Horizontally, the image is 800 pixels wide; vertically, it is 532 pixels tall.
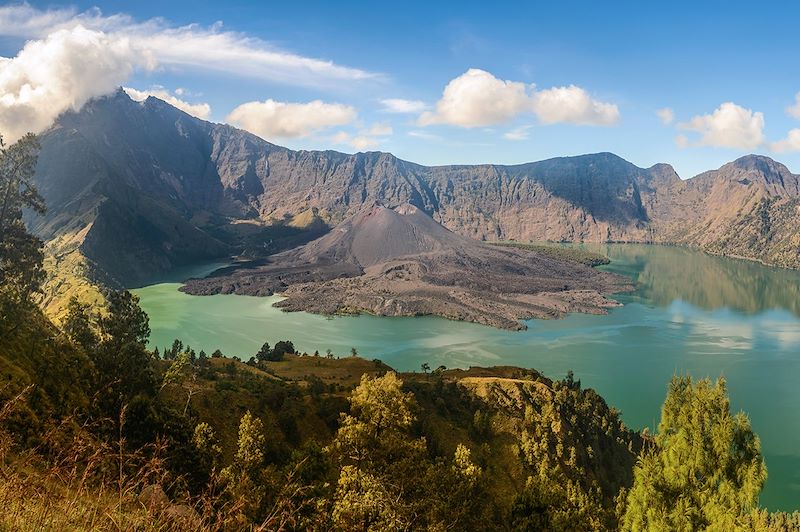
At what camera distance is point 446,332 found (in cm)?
12000

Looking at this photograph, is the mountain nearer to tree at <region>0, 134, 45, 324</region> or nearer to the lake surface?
the lake surface

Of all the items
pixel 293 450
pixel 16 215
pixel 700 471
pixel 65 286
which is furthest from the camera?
pixel 65 286

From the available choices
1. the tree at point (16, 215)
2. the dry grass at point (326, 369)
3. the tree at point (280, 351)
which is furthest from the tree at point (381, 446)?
the tree at point (280, 351)

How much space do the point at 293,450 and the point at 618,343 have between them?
9501 centimetres

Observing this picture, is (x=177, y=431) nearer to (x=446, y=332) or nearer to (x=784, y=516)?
(x=784, y=516)

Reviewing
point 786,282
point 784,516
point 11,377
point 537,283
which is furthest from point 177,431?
point 786,282

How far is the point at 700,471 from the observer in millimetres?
12891

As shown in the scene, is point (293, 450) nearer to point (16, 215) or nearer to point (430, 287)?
point (16, 215)

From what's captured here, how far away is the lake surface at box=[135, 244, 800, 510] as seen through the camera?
7312 centimetres

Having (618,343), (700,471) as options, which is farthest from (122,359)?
(618,343)

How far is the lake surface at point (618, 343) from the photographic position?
73125 millimetres

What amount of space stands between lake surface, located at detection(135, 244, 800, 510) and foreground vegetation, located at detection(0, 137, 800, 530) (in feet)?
104

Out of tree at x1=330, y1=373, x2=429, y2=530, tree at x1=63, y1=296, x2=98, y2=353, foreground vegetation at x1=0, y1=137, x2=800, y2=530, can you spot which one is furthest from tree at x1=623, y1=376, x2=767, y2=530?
tree at x1=63, y1=296, x2=98, y2=353

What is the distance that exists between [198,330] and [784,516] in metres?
100.0
